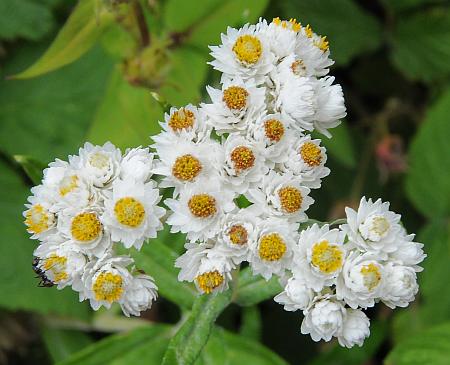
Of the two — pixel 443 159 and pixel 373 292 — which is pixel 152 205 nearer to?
pixel 373 292

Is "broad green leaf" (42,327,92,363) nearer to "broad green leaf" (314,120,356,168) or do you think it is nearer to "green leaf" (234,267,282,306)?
"green leaf" (234,267,282,306)

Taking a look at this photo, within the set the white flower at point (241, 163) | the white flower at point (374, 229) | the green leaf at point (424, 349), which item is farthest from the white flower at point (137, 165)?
the green leaf at point (424, 349)

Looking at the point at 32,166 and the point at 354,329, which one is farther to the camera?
the point at 32,166

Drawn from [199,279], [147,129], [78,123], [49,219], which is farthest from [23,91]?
[199,279]

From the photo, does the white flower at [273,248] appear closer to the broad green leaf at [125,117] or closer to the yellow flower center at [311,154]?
the yellow flower center at [311,154]

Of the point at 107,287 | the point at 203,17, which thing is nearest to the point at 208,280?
the point at 107,287

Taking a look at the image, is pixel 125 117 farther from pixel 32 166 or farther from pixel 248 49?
pixel 248 49

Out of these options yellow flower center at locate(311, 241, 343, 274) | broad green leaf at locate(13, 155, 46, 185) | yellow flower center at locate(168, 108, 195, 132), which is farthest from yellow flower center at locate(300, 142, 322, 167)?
broad green leaf at locate(13, 155, 46, 185)
